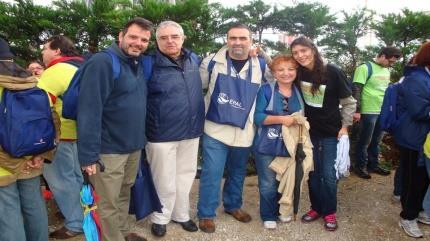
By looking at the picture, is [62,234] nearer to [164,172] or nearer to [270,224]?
[164,172]

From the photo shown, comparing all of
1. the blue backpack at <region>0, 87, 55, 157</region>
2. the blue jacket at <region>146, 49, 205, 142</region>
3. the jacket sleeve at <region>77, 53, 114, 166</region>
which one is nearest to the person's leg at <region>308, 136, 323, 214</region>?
the blue jacket at <region>146, 49, 205, 142</region>

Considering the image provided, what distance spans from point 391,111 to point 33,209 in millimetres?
3459

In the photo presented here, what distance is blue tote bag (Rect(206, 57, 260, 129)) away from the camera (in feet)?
12.7

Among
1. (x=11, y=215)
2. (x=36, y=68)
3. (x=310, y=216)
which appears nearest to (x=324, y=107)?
(x=310, y=216)

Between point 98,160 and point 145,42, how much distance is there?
103 cm

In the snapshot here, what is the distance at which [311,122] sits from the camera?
13.1ft

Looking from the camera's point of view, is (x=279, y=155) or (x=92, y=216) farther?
(x=279, y=155)

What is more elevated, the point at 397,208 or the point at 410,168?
the point at 410,168

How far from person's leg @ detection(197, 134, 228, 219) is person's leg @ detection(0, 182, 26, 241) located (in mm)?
1755

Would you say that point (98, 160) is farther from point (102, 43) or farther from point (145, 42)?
point (102, 43)

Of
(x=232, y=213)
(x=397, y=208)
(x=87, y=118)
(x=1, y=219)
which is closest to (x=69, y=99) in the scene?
(x=87, y=118)

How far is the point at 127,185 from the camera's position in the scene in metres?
3.59

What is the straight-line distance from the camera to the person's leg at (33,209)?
2.94 m

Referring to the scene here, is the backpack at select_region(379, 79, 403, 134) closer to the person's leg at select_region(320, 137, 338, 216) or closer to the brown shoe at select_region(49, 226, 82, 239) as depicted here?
the person's leg at select_region(320, 137, 338, 216)
